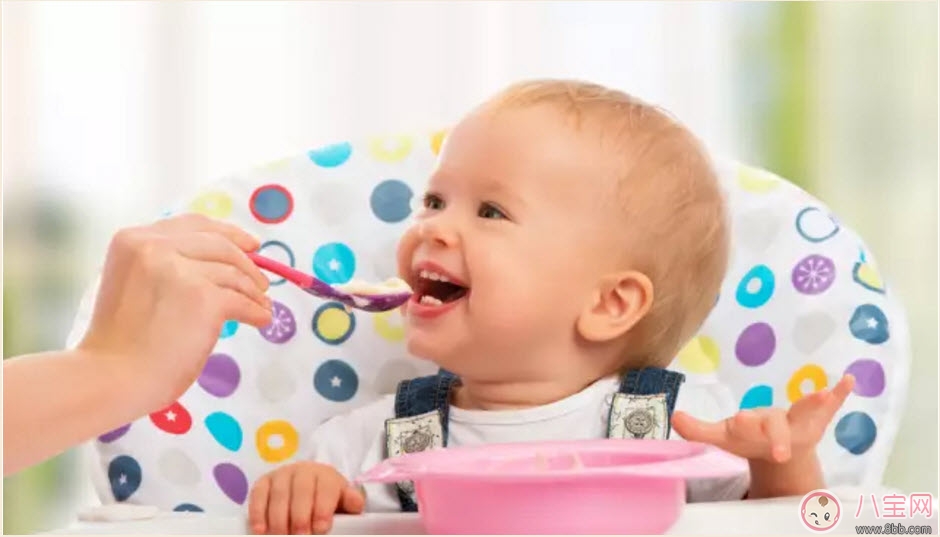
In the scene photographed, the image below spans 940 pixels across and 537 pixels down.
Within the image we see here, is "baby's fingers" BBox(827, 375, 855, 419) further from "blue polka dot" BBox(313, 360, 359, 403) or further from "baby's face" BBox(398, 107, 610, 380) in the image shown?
"blue polka dot" BBox(313, 360, 359, 403)

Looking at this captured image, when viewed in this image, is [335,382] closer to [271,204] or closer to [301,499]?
[271,204]

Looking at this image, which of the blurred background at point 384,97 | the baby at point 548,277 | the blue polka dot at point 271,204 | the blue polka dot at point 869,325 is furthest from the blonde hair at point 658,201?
the blurred background at point 384,97

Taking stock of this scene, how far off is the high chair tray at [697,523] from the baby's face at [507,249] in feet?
0.63

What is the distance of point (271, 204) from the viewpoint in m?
1.14

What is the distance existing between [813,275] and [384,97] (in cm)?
74

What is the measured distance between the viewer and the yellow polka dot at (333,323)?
110 centimetres

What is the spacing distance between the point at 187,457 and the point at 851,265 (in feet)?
1.87

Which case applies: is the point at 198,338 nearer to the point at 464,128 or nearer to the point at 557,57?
the point at 464,128

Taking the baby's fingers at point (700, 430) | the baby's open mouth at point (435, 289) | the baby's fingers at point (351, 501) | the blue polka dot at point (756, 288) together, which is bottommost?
the baby's fingers at point (351, 501)

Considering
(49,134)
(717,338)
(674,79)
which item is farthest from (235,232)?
(674,79)

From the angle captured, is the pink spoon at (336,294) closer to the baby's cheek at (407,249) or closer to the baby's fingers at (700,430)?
the baby's cheek at (407,249)

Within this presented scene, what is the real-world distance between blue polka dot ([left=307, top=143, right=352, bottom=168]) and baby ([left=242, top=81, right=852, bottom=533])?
0.57 ft

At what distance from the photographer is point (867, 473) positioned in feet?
3.34

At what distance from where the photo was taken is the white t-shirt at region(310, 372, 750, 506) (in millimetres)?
965
